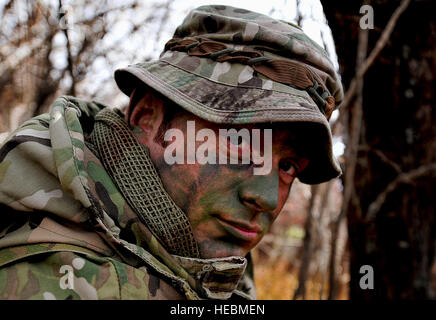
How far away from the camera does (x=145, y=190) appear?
1444mm

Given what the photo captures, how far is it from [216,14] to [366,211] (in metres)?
1.62


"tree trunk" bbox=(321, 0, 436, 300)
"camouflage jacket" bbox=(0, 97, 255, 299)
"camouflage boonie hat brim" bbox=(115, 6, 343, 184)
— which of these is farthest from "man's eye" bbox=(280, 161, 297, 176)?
"tree trunk" bbox=(321, 0, 436, 300)

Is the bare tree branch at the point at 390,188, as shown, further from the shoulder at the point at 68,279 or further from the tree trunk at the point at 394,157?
the shoulder at the point at 68,279

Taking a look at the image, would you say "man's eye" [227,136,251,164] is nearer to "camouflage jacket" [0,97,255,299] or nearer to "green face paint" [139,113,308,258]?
"green face paint" [139,113,308,258]

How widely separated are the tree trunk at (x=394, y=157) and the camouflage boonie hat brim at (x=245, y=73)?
1.09 metres

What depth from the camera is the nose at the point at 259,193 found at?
147 centimetres

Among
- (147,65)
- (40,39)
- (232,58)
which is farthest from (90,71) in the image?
(232,58)

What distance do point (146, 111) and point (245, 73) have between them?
1.28 ft

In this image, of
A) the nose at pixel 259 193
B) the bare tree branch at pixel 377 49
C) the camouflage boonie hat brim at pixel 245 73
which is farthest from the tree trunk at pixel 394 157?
the nose at pixel 259 193

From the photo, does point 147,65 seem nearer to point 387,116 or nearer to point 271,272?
point 387,116

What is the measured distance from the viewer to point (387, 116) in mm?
2723

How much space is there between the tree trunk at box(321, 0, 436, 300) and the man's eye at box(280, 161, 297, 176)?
3.61 feet

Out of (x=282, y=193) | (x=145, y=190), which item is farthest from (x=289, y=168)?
(x=145, y=190)

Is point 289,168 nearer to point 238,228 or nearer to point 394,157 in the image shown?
point 238,228
